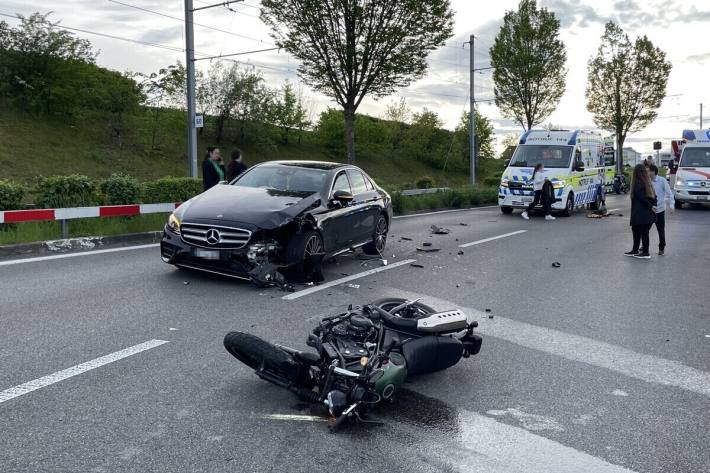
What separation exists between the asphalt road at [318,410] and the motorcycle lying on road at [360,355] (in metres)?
0.17

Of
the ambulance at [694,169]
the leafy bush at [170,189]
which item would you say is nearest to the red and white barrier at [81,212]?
the leafy bush at [170,189]

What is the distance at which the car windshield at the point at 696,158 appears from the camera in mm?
25156

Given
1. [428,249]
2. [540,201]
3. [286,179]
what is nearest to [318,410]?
[286,179]

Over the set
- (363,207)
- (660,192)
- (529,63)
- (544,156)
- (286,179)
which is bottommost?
(363,207)

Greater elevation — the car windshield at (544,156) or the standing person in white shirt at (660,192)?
the car windshield at (544,156)

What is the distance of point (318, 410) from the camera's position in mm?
4324

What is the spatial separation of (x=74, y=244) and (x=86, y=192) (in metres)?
1.85

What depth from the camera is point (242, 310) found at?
7105mm

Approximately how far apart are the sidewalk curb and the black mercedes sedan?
3637mm

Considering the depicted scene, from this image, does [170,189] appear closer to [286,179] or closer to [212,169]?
[212,169]

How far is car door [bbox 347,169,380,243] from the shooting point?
10.6 m

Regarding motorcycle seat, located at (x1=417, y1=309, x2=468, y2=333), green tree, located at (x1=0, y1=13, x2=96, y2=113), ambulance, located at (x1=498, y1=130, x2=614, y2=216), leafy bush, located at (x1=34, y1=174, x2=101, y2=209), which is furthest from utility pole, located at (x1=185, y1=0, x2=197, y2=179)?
green tree, located at (x1=0, y1=13, x2=96, y2=113)

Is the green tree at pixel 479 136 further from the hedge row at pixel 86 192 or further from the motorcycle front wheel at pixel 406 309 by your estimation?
the motorcycle front wheel at pixel 406 309

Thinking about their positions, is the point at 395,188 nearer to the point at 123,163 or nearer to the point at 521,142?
the point at 521,142
